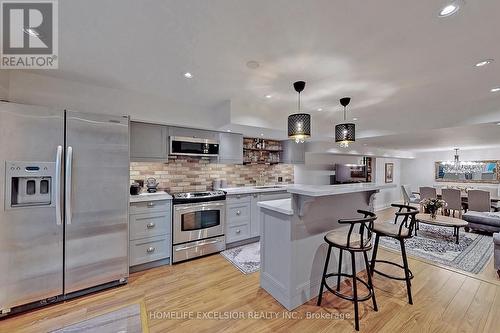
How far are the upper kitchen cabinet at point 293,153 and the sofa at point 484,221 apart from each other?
386 cm

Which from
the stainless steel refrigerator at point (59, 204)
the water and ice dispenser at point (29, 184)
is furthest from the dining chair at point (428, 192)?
the water and ice dispenser at point (29, 184)

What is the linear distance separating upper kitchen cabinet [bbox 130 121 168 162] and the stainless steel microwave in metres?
0.14

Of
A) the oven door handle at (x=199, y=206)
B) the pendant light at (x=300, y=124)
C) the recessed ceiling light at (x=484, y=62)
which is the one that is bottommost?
the oven door handle at (x=199, y=206)

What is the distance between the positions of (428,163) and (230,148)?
9037 millimetres

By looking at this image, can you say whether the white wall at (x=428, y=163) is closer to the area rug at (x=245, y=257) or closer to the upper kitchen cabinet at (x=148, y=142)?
the area rug at (x=245, y=257)

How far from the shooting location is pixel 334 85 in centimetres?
266

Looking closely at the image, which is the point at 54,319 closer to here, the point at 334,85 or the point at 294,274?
the point at 294,274

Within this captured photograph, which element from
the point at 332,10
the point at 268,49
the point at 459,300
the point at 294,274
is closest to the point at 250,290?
the point at 294,274

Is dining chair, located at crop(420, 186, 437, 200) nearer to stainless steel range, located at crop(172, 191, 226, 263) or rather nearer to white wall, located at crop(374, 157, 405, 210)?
white wall, located at crop(374, 157, 405, 210)

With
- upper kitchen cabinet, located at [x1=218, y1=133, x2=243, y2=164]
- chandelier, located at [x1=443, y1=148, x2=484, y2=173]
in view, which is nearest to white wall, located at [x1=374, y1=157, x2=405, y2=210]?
chandelier, located at [x1=443, y1=148, x2=484, y2=173]

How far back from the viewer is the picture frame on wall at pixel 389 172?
325 inches

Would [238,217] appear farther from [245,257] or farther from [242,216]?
[245,257]

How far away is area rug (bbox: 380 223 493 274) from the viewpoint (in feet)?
10.4

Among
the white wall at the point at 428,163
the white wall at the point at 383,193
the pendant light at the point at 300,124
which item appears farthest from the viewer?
the white wall at the point at 383,193
